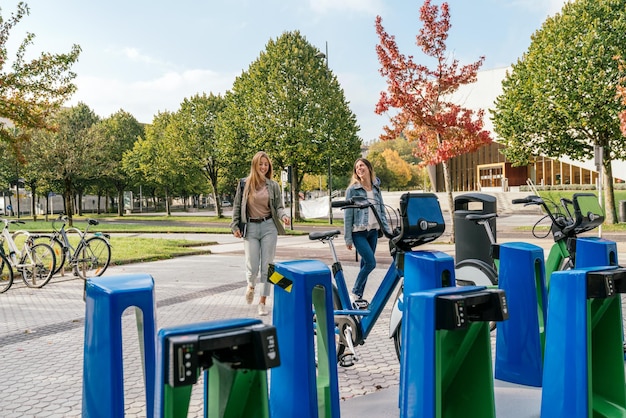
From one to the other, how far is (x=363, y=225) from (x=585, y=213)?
6.97 feet

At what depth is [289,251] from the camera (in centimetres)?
1570

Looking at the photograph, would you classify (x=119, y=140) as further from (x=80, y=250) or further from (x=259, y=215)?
(x=259, y=215)

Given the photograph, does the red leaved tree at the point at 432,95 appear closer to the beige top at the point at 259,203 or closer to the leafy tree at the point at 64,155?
the beige top at the point at 259,203

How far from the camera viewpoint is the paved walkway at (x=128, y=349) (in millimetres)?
3850

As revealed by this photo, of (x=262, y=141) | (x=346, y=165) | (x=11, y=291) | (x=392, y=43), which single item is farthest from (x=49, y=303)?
(x=346, y=165)

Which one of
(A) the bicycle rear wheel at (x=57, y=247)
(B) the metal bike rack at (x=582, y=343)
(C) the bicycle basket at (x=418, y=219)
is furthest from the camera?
(A) the bicycle rear wheel at (x=57, y=247)

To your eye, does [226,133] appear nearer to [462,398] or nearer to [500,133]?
[500,133]

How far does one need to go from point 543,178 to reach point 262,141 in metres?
36.0

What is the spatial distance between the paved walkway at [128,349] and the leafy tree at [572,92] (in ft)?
48.4

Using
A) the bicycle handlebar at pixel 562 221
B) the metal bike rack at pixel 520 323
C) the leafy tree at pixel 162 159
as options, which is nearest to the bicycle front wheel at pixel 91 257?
the bicycle handlebar at pixel 562 221

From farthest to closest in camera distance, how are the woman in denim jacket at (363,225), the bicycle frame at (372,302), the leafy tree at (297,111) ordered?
the leafy tree at (297,111) → the woman in denim jacket at (363,225) → the bicycle frame at (372,302)

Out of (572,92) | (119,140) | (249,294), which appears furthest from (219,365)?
(119,140)

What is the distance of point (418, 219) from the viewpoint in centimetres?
408

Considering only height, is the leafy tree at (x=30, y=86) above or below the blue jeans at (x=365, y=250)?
above
